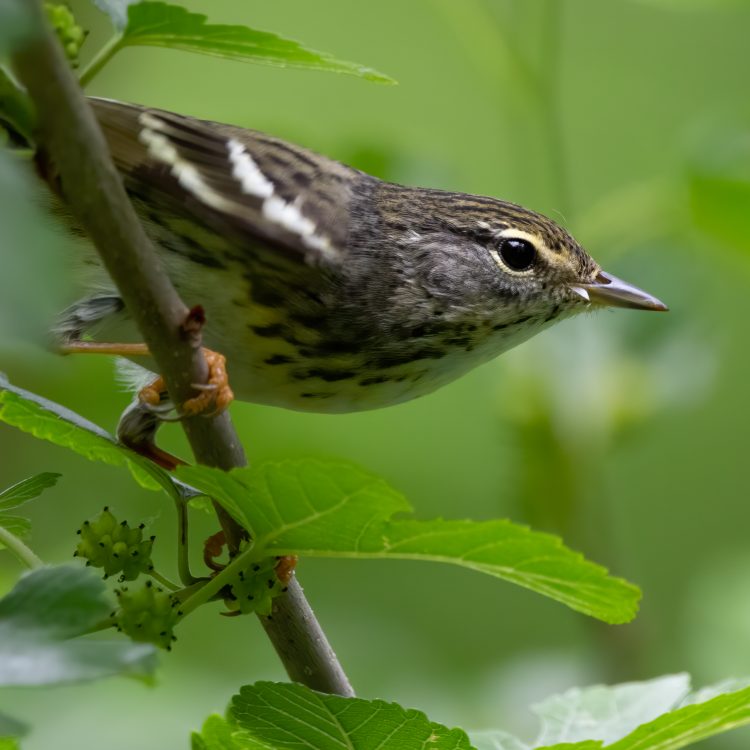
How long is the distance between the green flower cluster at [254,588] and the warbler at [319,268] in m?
0.87

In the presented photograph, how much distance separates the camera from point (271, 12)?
884 cm

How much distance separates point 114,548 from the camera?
160 centimetres

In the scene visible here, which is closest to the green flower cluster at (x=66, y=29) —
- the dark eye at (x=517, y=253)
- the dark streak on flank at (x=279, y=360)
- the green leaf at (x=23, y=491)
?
the green leaf at (x=23, y=491)

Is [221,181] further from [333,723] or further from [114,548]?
[333,723]

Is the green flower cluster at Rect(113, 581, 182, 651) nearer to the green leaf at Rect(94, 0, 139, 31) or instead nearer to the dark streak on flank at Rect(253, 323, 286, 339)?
the green leaf at Rect(94, 0, 139, 31)

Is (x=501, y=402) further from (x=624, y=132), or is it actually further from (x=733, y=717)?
(x=624, y=132)

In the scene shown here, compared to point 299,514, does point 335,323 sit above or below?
above

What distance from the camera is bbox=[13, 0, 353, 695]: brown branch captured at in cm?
119

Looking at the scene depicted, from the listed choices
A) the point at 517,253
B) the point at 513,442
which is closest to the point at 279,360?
the point at 517,253

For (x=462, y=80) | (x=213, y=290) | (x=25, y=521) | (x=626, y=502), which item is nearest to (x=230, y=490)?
(x=25, y=521)

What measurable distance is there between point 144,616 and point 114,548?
0.45 feet

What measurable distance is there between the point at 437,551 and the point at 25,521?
0.60 meters

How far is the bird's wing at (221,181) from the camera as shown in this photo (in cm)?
227

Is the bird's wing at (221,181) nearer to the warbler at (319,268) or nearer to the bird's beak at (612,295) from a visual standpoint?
the warbler at (319,268)
